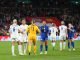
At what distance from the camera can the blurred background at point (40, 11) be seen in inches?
2131

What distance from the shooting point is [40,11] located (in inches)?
2179

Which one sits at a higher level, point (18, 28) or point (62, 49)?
point (18, 28)

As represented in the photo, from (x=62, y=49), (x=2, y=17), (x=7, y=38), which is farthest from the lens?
(x=2, y=17)

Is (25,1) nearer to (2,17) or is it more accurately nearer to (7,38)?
(2,17)

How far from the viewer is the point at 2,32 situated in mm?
48188

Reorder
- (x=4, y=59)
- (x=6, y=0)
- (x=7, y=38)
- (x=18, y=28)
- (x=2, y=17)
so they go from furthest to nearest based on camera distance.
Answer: (x=6, y=0) < (x=2, y=17) < (x=7, y=38) < (x=18, y=28) < (x=4, y=59)

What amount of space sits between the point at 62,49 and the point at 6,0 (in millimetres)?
26159

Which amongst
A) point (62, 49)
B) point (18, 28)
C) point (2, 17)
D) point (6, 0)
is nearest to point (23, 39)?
point (18, 28)

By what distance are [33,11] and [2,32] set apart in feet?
28.4

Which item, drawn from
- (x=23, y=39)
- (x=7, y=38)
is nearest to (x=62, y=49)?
(x=23, y=39)

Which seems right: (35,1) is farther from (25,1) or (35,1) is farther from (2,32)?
(2,32)

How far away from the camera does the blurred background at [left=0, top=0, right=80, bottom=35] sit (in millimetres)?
54125

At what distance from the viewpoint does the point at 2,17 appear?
52750 millimetres

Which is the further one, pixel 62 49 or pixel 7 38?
pixel 7 38
